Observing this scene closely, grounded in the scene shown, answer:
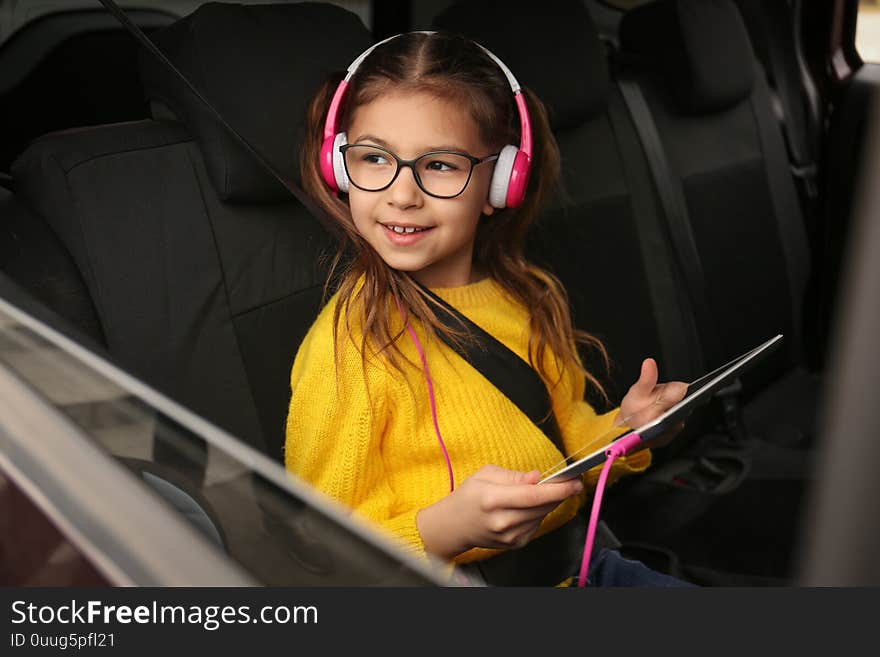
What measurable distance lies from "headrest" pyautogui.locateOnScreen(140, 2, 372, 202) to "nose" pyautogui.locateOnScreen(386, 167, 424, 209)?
0.80ft

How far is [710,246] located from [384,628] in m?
1.72

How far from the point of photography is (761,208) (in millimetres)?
2305

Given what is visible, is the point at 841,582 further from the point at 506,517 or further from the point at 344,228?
the point at 344,228

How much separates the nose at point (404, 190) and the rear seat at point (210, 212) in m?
0.26

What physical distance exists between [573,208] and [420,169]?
75 centimetres

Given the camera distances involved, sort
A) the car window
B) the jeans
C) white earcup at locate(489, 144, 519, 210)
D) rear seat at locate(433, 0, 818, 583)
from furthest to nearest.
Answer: rear seat at locate(433, 0, 818, 583), the jeans, white earcup at locate(489, 144, 519, 210), the car window

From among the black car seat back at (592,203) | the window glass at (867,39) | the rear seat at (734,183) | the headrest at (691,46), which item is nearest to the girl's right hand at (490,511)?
the black car seat back at (592,203)

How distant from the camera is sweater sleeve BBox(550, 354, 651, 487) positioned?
127cm

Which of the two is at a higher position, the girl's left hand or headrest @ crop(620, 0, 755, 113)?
headrest @ crop(620, 0, 755, 113)

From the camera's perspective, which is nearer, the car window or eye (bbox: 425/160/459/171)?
the car window

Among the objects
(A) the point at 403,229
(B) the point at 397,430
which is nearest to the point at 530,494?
(B) the point at 397,430

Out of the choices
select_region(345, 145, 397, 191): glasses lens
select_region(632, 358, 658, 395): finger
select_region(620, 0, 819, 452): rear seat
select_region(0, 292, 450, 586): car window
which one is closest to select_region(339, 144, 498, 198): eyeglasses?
select_region(345, 145, 397, 191): glasses lens

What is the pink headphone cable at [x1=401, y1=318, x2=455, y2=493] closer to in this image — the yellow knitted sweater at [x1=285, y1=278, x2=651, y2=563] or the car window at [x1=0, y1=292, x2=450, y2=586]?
the yellow knitted sweater at [x1=285, y1=278, x2=651, y2=563]

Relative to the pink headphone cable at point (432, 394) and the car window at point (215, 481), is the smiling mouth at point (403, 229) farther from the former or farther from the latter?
the car window at point (215, 481)
